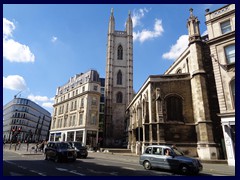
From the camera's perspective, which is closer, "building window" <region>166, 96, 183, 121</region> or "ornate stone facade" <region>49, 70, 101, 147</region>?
"building window" <region>166, 96, 183, 121</region>

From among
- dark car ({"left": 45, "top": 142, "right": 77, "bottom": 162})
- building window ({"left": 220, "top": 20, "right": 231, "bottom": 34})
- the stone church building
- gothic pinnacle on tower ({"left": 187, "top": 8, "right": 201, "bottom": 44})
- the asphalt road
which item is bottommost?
the asphalt road

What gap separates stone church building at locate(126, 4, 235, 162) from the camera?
1898cm

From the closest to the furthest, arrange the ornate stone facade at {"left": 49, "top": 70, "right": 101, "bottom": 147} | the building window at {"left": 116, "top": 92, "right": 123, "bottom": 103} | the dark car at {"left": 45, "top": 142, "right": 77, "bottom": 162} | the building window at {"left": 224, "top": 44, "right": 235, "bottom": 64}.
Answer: the dark car at {"left": 45, "top": 142, "right": 77, "bottom": 162}
the building window at {"left": 224, "top": 44, "right": 235, "bottom": 64}
the ornate stone facade at {"left": 49, "top": 70, "right": 101, "bottom": 147}
the building window at {"left": 116, "top": 92, "right": 123, "bottom": 103}

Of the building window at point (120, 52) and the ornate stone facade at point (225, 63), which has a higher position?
the building window at point (120, 52)

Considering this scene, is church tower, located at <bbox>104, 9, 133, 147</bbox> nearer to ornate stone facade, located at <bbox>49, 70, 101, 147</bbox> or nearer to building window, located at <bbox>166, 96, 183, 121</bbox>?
ornate stone facade, located at <bbox>49, 70, 101, 147</bbox>

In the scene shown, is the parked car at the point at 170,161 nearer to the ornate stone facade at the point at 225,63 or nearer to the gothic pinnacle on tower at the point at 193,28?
the ornate stone facade at the point at 225,63

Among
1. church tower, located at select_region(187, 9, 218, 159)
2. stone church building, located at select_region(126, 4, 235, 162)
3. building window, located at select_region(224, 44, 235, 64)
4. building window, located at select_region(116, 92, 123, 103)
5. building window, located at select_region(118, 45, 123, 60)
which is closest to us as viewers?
building window, located at select_region(224, 44, 235, 64)

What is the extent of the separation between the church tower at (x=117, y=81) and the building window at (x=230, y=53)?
31630 millimetres

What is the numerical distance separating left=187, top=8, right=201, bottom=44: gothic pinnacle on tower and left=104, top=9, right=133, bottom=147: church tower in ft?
92.2

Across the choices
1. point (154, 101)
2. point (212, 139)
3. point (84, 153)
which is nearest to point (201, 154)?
point (212, 139)

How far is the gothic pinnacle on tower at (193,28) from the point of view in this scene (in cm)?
2256

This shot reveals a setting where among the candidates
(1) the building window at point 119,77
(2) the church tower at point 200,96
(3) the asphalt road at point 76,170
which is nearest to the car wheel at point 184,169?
(3) the asphalt road at point 76,170

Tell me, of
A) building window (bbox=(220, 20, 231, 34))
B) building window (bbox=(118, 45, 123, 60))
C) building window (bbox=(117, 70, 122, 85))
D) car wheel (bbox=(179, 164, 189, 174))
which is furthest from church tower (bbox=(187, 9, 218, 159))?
building window (bbox=(118, 45, 123, 60))

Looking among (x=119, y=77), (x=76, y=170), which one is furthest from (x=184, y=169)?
(x=119, y=77)
